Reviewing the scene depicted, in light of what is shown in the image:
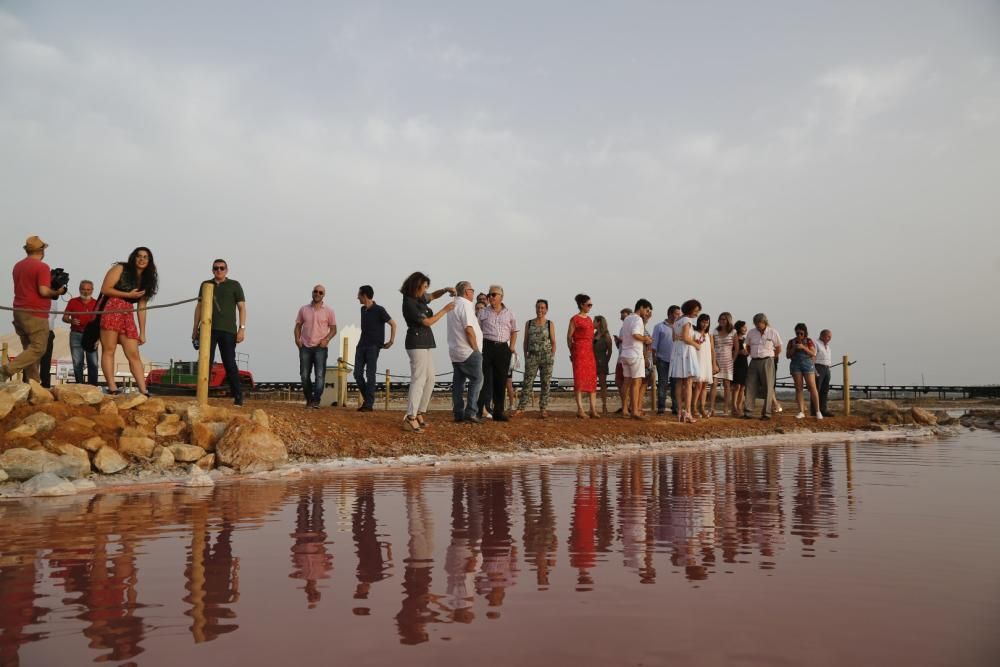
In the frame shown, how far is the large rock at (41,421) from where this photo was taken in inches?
245

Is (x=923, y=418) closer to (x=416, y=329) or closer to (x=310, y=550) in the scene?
(x=416, y=329)

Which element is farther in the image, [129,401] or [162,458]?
[129,401]

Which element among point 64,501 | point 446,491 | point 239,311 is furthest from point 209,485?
point 239,311

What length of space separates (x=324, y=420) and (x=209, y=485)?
7.89 ft

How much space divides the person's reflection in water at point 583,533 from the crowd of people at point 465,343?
3.17 metres

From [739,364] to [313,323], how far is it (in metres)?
8.13

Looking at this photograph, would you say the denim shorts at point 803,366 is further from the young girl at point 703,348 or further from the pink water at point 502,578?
the pink water at point 502,578

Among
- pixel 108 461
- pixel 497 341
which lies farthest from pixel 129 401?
pixel 497 341

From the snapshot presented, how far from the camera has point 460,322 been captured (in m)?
8.73

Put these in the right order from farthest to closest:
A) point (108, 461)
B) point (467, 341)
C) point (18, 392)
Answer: point (467, 341), point (18, 392), point (108, 461)

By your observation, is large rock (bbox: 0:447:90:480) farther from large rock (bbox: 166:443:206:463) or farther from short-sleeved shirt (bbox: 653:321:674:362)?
short-sleeved shirt (bbox: 653:321:674:362)

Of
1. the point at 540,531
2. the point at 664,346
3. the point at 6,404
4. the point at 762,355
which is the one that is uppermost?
the point at 664,346

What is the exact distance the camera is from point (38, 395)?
6699 mm

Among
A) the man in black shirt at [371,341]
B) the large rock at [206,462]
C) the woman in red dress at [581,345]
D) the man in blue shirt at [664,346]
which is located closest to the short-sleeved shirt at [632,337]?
the woman in red dress at [581,345]
